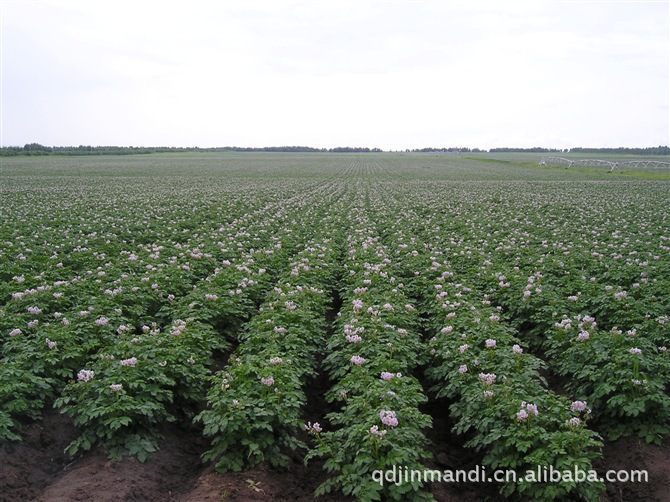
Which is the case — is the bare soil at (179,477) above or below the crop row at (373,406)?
below

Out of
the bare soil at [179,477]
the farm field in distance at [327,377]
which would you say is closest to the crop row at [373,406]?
the farm field in distance at [327,377]

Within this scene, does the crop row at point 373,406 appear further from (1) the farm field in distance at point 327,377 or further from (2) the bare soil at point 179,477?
(2) the bare soil at point 179,477

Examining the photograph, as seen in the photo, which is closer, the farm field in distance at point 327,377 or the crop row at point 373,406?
the crop row at point 373,406

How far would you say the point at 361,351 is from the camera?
639cm

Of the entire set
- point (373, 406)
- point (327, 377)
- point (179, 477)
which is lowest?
point (179, 477)

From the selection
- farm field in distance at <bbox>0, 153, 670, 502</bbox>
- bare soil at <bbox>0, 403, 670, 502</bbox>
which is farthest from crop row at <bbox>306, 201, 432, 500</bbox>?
bare soil at <bbox>0, 403, 670, 502</bbox>

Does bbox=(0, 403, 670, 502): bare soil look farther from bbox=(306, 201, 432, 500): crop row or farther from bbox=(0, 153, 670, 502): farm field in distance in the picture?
bbox=(306, 201, 432, 500): crop row

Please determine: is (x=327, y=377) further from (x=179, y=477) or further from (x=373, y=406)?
(x=179, y=477)

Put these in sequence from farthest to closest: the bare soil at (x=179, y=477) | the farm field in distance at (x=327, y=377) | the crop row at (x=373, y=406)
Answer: the farm field in distance at (x=327, y=377)
the bare soil at (x=179, y=477)
the crop row at (x=373, y=406)

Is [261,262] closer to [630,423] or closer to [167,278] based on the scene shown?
[167,278]

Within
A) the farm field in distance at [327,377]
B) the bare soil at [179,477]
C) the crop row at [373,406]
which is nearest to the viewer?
the crop row at [373,406]

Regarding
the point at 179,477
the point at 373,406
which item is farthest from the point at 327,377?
the point at 179,477

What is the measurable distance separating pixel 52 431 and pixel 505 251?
36.9 ft

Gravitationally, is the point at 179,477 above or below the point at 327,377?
below
